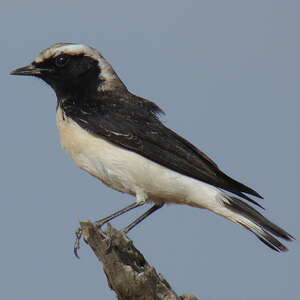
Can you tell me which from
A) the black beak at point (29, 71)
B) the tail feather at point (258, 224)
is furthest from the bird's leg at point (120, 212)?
the black beak at point (29, 71)

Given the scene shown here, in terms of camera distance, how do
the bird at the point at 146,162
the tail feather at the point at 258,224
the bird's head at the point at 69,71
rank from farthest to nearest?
the bird's head at the point at 69,71, the bird at the point at 146,162, the tail feather at the point at 258,224

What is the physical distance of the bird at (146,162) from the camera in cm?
1030

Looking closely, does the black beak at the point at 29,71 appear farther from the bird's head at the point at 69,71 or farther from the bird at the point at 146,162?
the bird at the point at 146,162

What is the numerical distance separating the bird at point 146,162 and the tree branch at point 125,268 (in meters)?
1.22

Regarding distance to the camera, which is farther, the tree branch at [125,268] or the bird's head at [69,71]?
the bird's head at [69,71]

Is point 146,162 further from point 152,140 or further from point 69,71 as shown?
point 69,71

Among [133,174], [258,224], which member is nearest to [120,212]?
[133,174]

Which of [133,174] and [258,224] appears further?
[133,174]

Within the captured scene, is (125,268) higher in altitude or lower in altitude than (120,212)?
lower

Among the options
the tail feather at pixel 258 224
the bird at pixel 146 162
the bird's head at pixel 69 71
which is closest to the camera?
the tail feather at pixel 258 224

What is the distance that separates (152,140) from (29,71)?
2.17 meters

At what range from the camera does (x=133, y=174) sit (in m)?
10.4

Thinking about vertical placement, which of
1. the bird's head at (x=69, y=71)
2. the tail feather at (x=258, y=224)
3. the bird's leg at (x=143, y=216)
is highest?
the bird's head at (x=69, y=71)

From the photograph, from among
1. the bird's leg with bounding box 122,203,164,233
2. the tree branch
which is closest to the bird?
the bird's leg with bounding box 122,203,164,233
